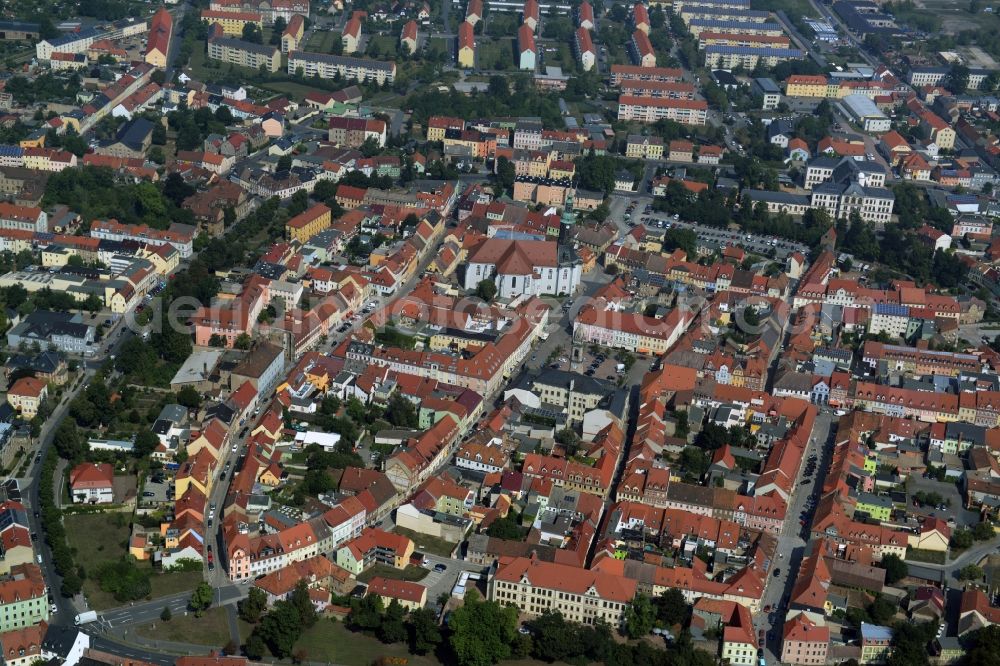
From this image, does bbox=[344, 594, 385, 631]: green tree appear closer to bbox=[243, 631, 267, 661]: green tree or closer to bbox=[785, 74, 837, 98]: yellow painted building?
bbox=[243, 631, 267, 661]: green tree

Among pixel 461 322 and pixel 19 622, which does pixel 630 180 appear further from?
pixel 19 622

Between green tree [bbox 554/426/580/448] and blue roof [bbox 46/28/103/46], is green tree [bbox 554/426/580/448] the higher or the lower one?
the lower one

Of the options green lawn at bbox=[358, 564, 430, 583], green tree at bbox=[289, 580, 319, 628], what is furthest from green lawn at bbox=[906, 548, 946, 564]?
green tree at bbox=[289, 580, 319, 628]

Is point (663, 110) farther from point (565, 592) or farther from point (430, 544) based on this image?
point (565, 592)

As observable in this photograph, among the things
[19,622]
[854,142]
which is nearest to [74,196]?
[19,622]

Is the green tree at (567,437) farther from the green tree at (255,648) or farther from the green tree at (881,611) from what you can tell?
the green tree at (255,648)

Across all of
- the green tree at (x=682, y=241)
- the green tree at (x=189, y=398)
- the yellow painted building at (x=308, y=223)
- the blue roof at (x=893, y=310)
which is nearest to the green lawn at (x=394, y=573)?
the green tree at (x=189, y=398)

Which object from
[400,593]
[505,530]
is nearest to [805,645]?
[505,530]

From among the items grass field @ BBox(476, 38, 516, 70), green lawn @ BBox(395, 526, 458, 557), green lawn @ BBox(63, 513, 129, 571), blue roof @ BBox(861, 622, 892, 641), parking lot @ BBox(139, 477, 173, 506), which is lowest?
grass field @ BBox(476, 38, 516, 70)
